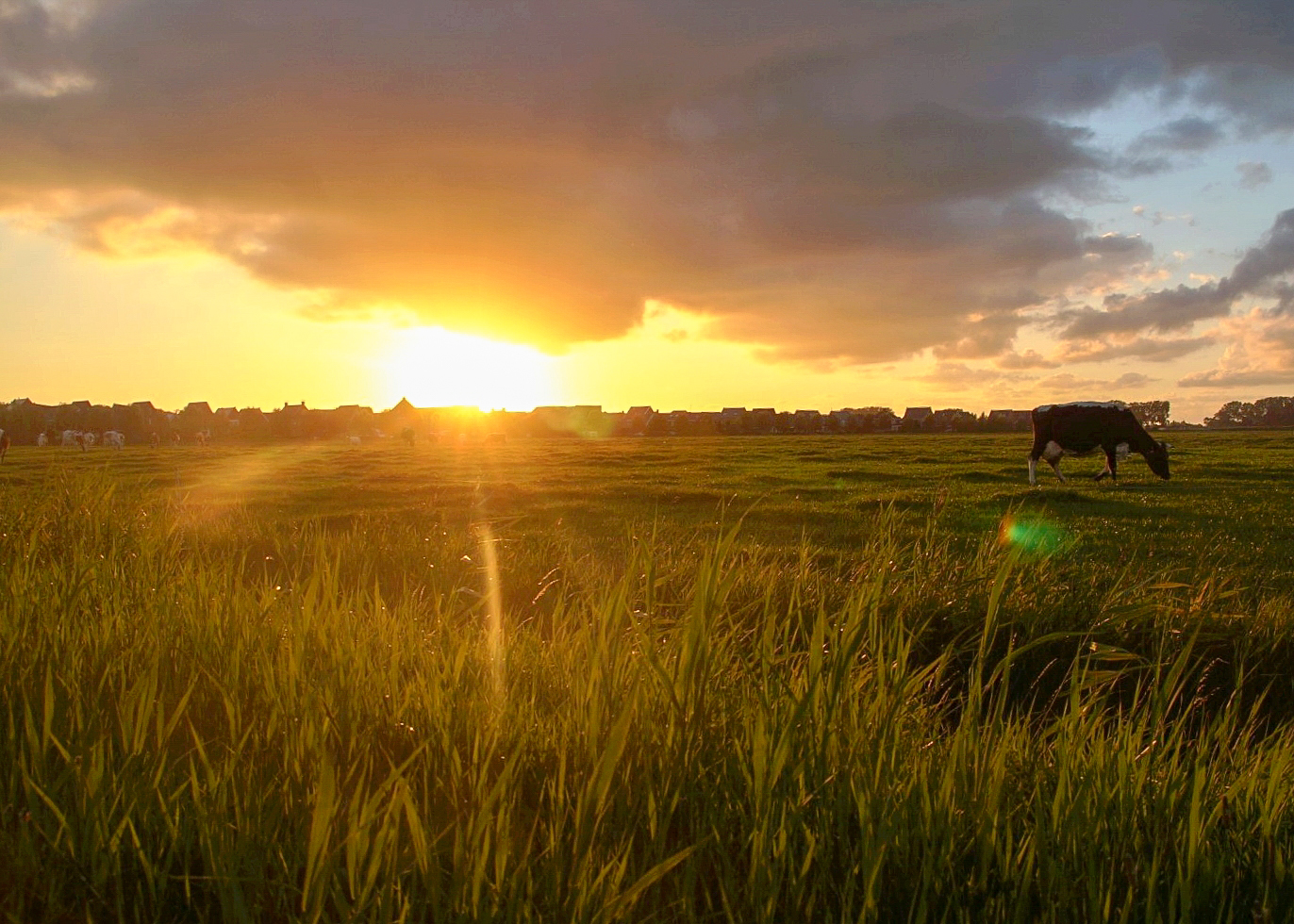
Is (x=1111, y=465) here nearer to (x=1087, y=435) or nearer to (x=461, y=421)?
(x=1087, y=435)

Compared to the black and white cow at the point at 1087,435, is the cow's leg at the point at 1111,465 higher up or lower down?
lower down

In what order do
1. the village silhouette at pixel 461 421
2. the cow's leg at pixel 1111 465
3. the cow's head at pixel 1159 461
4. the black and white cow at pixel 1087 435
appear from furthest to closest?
1. the village silhouette at pixel 461 421
2. the black and white cow at pixel 1087 435
3. the cow's head at pixel 1159 461
4. the cow's leg at pixel 1111 465

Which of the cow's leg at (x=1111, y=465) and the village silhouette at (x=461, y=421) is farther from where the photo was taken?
the village silhouette at (x=461, y=421)

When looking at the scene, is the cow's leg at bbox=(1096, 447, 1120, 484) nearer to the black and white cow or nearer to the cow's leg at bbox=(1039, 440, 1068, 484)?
the black and white cow

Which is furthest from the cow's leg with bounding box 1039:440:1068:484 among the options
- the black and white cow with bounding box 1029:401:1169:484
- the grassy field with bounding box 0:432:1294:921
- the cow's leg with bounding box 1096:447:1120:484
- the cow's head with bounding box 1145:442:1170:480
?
the grassy field with bounding box 0:432:1294:921

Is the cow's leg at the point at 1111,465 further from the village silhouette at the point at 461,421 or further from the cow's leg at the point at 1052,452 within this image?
the village silhouette at the point at 461,421

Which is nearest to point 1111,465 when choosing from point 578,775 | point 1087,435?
point 1087,435

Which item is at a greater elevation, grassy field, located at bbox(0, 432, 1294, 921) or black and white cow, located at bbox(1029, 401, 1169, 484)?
black and white cow, located at bbox(1029, 401, 1169, 484)

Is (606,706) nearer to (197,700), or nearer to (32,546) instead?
(197,700)

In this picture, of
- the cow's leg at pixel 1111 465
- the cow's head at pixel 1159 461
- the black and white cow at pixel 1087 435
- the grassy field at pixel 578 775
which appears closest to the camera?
the grassy field at pixel 578 775

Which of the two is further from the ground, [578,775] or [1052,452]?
[1052,452]

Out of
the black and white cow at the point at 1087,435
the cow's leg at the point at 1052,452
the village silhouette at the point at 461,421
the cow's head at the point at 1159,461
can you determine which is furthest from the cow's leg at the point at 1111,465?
the village silhouette at the point at 461,421

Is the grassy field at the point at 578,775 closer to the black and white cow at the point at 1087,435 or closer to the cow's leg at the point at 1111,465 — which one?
the cow's leg at the point at 1111,465

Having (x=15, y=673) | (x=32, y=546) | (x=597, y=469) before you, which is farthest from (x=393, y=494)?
(x=15, y=673)
